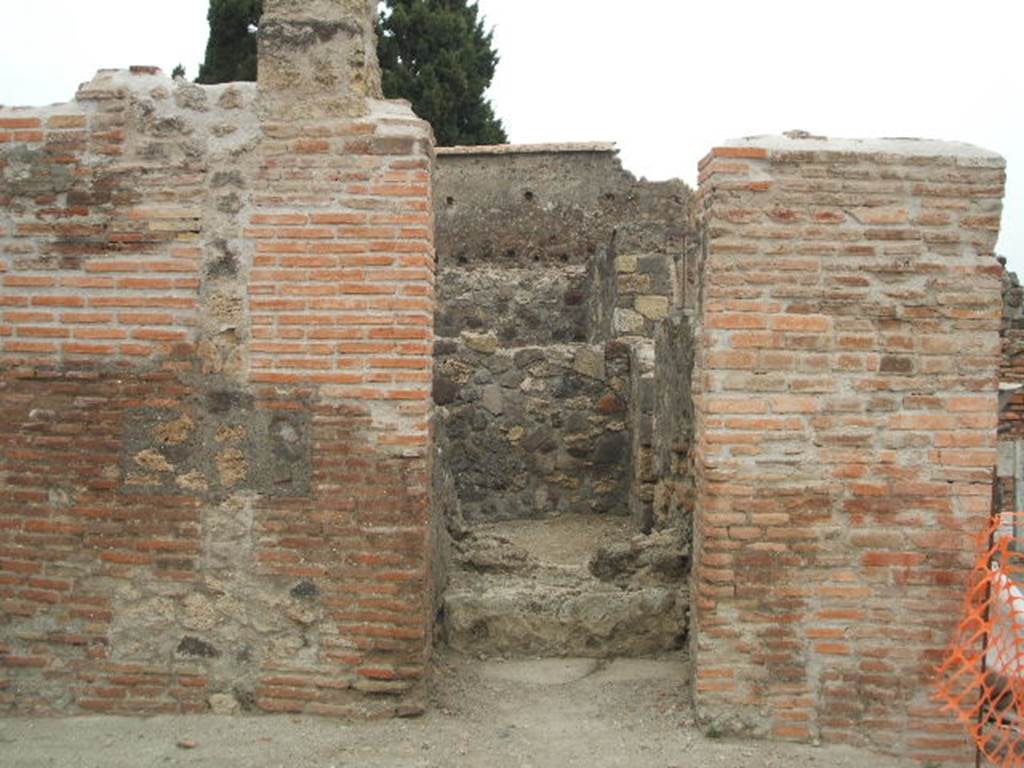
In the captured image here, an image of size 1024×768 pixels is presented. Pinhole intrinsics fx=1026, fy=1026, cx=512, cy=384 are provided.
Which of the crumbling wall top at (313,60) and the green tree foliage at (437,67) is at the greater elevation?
the green tree foliage at (437,67)

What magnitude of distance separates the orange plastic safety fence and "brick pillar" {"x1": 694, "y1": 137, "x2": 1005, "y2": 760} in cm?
8

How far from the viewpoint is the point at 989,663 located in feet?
14.5

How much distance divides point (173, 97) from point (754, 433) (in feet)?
9.68

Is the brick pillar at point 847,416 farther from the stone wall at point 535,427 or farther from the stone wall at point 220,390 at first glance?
the stone wall at point 535,427

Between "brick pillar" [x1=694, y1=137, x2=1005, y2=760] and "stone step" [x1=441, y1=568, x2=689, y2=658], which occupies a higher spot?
"brick pillar" [x1=694, y1=137, x2=1005, y2=760]

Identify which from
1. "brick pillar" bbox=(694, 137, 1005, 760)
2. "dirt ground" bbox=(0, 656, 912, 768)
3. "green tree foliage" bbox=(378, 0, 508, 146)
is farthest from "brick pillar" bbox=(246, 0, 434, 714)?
"green tree foliage" bbox=(378, 0, 508, 146)

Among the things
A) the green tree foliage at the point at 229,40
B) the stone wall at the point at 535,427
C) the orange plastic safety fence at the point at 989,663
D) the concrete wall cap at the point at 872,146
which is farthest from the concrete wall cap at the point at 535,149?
the orange plastic safety fence at the point at 989,663

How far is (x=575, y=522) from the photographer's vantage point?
8359mm

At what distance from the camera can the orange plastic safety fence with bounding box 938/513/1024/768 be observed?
4301 mm

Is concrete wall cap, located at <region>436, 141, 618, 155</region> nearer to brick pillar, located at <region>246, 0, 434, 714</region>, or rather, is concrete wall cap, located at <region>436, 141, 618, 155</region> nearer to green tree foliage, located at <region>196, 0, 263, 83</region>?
green tree foliage, located at <region>196, 0, 263, 83</region>

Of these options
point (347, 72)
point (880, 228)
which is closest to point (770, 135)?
point (880, 228)

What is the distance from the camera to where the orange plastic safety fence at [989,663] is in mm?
4301

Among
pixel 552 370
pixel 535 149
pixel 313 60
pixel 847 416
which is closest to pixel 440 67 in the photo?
pixel 535 149

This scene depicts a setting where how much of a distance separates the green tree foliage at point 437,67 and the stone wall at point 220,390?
57.2ft
